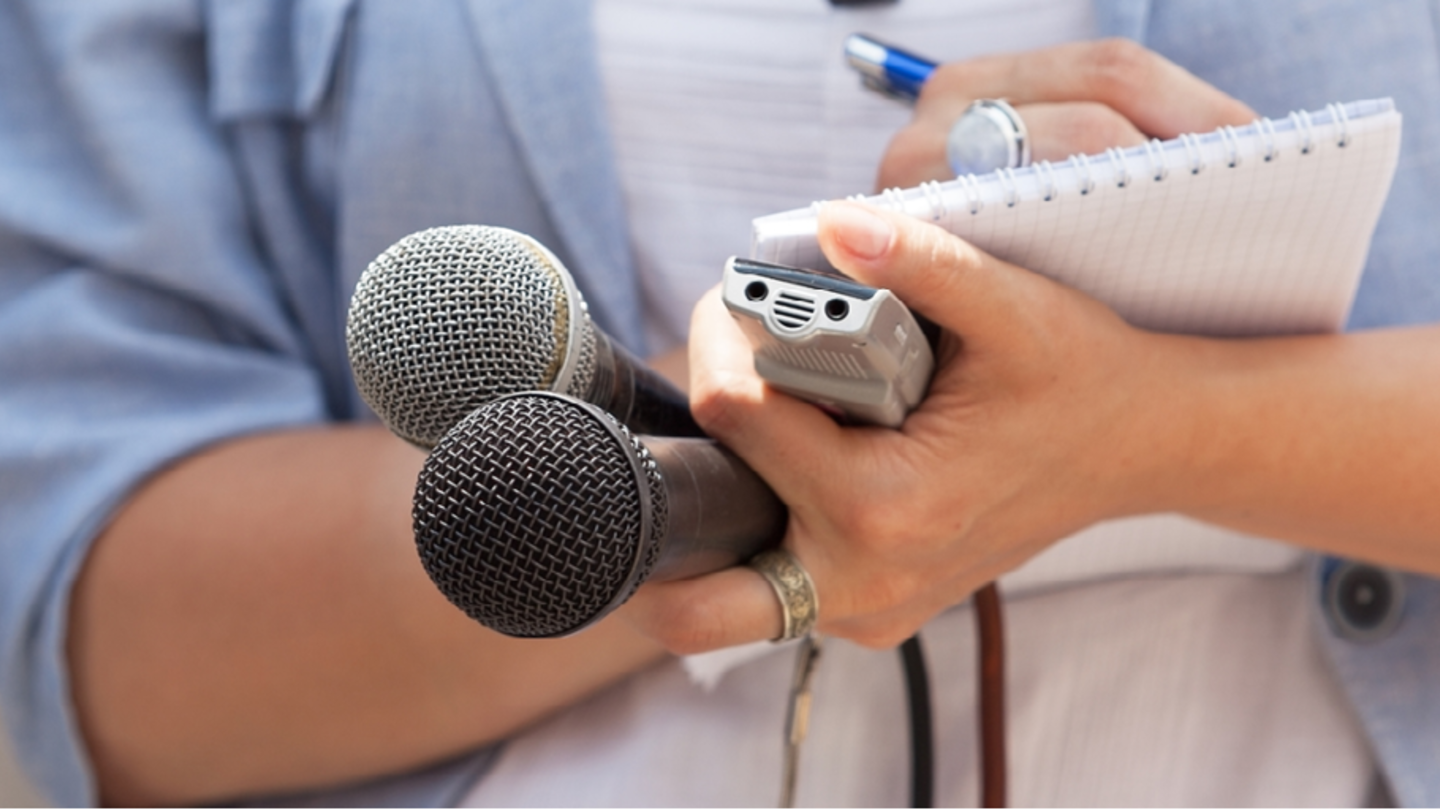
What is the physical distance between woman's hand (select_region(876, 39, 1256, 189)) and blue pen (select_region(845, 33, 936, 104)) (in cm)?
2

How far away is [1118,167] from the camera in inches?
14.5

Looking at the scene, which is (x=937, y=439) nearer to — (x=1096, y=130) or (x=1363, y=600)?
(x=1096, y=130)

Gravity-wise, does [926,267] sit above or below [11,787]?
above

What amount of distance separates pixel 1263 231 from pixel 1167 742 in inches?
14.8

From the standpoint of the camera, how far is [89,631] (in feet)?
2.09

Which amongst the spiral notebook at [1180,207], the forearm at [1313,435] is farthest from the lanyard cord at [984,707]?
the spiral notebook at [1180,207]

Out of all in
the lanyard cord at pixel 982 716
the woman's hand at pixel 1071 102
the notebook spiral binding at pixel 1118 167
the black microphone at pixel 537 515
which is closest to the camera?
the black microphone at pixel 537 515

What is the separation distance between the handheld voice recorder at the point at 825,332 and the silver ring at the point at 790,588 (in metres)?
0.07

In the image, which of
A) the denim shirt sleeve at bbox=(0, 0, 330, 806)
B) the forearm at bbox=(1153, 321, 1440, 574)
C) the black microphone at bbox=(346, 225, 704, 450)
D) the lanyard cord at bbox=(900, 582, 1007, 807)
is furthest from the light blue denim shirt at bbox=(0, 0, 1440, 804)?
the black microphone at bbox=(346, 225, 704, 450)

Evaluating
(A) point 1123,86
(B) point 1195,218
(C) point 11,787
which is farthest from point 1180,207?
(C) point 11,787

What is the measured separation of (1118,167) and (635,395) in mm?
186

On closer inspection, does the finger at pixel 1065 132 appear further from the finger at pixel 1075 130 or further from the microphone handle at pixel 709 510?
the microphone handle at pixel 709 510

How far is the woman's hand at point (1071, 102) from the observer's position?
1.53 ft

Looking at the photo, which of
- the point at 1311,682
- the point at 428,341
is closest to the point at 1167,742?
the point at 1311,682
